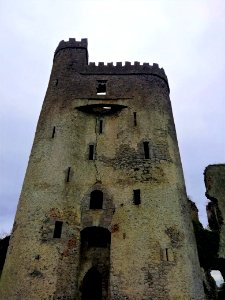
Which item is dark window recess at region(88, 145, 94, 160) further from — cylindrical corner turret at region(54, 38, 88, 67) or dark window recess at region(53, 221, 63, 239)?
cylindrical corner turret at region(54, 38, 88, 67)

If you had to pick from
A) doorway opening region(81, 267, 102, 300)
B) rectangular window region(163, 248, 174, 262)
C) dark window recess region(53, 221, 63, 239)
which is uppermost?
dark window recess region(53, 221, 63, 239)

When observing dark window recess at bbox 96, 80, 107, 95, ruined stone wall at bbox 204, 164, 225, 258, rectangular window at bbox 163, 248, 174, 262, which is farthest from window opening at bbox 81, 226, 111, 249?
dark window recess at bbox 96, 80, 107, 95

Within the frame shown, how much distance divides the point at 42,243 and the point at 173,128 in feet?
37.6

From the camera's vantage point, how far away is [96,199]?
1950cm

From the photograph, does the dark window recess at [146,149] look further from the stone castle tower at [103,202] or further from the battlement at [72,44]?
the battlement at [72,44]

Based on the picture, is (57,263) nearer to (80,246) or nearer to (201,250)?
(80,246)

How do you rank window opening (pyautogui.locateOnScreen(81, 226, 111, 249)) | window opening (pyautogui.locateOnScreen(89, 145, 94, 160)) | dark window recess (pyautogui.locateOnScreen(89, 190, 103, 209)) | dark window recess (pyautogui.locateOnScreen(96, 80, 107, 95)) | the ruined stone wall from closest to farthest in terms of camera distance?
window opening (pyautogui.locateOnScreen(81, 226, 111, 249))
dark window recess (pyautogui.locateOnScreen(89, 190, 103, 209))
the ruined stone wall
window opening (pyautogui.locateOnScreen(89, 145, 94, 160))
dark window recess (pyautogui.locateOnScreen(96, 80, 107, 95))

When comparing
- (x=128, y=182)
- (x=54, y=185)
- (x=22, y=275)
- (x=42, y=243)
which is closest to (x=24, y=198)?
(x=54, y=185)

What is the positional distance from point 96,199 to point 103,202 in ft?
2.02

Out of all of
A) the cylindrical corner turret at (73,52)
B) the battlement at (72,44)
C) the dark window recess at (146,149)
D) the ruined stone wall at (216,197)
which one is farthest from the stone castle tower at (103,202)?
the battlement at (72,44)

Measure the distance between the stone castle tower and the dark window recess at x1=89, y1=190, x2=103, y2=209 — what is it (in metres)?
0.06

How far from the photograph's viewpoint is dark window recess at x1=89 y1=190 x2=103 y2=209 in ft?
63.1

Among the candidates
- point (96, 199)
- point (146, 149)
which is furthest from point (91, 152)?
point (146, 149)

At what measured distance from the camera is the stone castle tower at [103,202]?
635 inches
